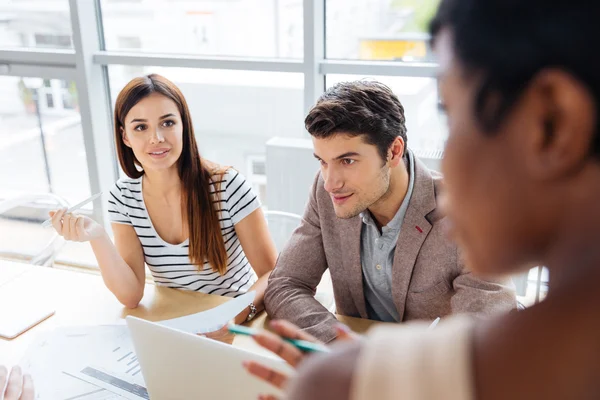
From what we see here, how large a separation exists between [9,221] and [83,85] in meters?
0.89

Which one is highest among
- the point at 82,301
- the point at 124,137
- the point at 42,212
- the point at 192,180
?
the point at 124,137

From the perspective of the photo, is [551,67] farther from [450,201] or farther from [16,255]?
[16,255]

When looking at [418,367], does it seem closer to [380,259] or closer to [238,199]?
[380,259]

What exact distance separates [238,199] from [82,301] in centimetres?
56

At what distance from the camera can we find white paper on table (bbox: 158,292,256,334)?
128cm

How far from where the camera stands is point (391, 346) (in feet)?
1.22

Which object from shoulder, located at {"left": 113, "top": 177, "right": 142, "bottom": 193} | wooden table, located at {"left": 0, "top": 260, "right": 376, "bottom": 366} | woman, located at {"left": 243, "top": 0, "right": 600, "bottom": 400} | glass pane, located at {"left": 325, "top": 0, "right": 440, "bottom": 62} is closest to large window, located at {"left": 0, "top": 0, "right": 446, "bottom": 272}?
glass pane, located at {"left": 325, "top": 0, "right": 440, "bottom": 62}

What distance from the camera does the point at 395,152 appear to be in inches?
65.6

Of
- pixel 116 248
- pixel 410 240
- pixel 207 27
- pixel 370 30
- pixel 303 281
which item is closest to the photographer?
pixel 410 240

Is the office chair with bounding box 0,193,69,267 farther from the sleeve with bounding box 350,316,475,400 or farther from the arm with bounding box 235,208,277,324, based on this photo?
the sleeve with bounding box 350,316,475,400

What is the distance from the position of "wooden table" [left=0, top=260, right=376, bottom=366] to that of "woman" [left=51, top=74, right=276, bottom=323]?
0.46 feet

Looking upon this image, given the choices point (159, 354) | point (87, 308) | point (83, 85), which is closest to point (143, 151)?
point (87, 308)

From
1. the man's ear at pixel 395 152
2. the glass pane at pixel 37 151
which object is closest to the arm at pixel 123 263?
the man's ear at pixel 395 152

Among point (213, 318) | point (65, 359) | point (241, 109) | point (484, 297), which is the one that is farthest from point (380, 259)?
point (241, 109)
